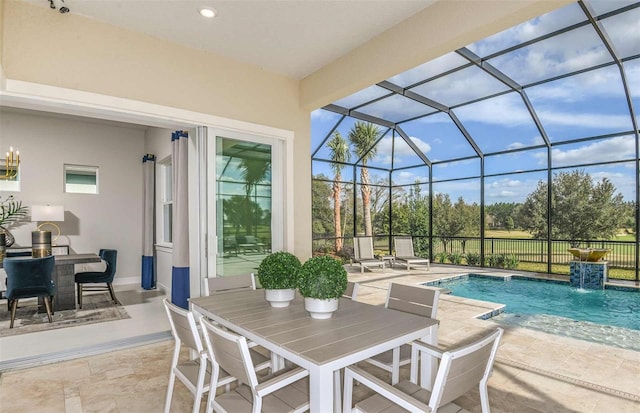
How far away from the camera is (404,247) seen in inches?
375

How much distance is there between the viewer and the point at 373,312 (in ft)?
7.00

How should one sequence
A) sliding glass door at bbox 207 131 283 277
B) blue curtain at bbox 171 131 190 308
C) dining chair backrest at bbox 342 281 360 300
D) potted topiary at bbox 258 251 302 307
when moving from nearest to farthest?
1. potted topiary at bbox 258 251 302 307
2. dining chair backrest at bbox 342 281 360 300
3. sliding glass door at bbox 207 131 283 277
4. blue curtain at bbox 171 131 190 308

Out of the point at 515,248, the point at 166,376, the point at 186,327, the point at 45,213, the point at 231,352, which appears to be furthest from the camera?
the point at 515,248

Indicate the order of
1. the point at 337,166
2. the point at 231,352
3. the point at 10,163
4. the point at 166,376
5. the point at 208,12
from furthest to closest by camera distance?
the point at 337,166 → the point at 10,163 → the point at 208,12 → the point at 166,376 → the point at 231,352

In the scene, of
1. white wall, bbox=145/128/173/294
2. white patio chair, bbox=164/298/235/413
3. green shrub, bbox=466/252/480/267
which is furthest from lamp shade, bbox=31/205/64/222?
green shrub, bbox=466/252/480/267

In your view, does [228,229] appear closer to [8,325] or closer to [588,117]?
[8,325]

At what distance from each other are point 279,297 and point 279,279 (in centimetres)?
12

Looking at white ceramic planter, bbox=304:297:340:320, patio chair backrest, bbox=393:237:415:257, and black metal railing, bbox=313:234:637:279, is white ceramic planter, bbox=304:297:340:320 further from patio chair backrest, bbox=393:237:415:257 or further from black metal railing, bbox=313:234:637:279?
patio chair backrest, bbox=393:237:415:257

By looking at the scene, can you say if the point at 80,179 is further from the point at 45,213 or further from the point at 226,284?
the point at 226,284

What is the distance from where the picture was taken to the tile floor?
2.38m

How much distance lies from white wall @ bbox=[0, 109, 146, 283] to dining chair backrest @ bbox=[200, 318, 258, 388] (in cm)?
620

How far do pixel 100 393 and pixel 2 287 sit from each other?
4162mm

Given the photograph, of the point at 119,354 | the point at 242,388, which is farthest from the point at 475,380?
the point at 119,354

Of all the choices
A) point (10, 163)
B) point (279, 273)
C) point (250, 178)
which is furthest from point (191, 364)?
point (10, 163)
